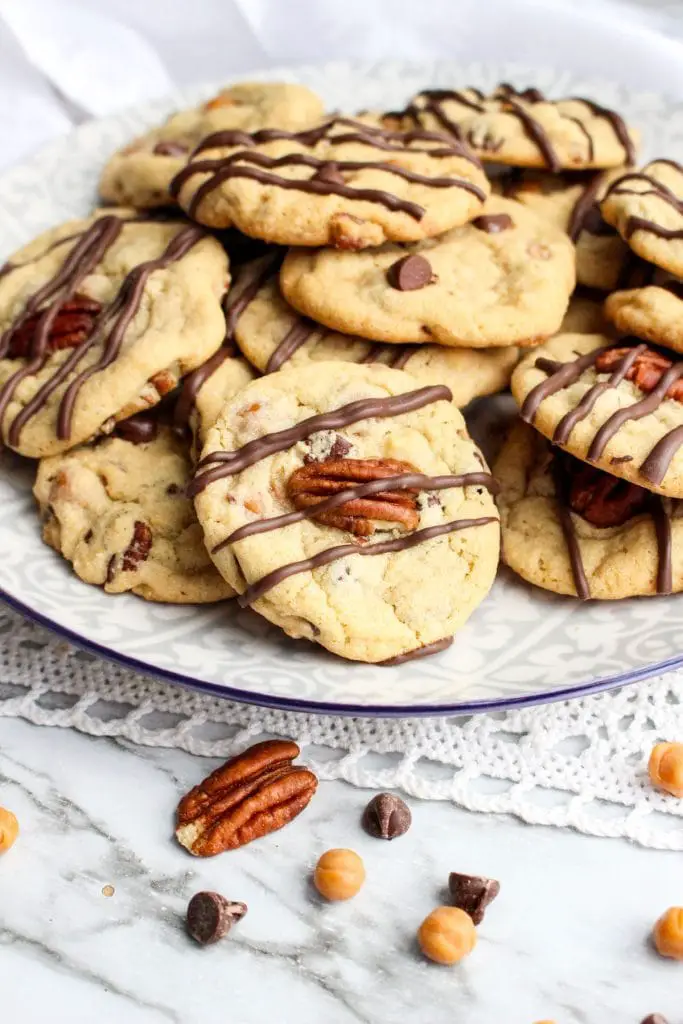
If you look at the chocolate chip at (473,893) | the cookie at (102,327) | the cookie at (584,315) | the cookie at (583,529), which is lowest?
the chocolate chip at (473,893)

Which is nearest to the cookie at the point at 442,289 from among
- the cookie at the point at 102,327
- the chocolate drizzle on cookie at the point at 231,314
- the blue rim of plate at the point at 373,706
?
the chocolate drizzle on cookie at the point at 231,314

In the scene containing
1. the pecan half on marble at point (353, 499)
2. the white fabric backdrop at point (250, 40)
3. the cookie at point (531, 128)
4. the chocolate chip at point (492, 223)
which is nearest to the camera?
the pecan half on marble at point (353, 499)

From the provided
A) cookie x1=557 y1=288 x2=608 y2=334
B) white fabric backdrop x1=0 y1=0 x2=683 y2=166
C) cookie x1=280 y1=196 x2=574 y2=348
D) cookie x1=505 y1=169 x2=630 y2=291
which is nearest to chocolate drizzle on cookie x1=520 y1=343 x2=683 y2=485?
cookie x1=280 y1=196 x2=574 y2=348

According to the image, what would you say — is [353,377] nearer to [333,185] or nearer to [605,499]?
[333,185]

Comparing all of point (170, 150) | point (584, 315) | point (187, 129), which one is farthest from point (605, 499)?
point (187, 129)

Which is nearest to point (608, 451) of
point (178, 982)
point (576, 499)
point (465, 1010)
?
point (576, 499)

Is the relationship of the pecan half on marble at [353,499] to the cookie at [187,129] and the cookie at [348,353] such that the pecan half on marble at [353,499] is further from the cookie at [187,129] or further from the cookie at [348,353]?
the cookie at [187,129]

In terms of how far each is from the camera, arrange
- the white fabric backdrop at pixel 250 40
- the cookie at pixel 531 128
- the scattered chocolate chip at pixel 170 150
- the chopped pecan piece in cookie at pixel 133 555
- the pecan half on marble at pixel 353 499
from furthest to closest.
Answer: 1. the white fabric backdrop at pixel 250 40
2. the scattered chocolate chip at pixel 170 150
3. the cookie at pixel 531 128
4. the chopped pecan piece in cookie at pixel 133 555
5. the pecan half on marble at pixel 353 499
